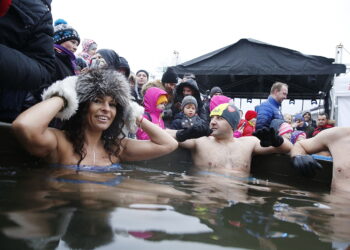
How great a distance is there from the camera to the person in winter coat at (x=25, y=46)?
82.7 inches

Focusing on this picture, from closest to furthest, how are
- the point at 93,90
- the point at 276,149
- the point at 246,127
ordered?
the point at 93,90
the point at 276,149
the point at 246,127

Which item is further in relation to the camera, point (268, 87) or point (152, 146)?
point (268, 87)

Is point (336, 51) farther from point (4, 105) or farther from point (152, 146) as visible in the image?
point (4, 105)

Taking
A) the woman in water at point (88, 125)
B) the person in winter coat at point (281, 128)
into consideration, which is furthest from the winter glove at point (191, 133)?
the person in winter coat at point (281, 128)

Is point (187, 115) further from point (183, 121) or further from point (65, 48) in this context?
point (65, 48)

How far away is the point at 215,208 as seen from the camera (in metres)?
2.21

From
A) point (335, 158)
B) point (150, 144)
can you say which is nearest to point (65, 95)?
point (150, 144)

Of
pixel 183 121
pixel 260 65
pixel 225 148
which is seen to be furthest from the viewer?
pixel 260 65

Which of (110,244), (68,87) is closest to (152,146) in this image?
(68,87)

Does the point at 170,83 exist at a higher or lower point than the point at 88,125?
higher

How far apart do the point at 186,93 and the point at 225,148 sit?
60.3 inches

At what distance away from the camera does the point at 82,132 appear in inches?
121

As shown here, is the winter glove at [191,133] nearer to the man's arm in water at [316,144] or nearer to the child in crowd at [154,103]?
the child in crowd at [154,103]

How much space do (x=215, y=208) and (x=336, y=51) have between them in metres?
7.94
